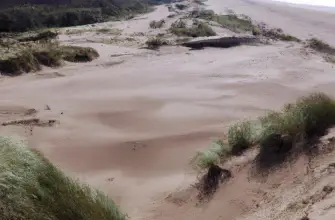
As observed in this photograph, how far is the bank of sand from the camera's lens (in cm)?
612

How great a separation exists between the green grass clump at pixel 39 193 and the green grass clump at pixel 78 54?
13.0m

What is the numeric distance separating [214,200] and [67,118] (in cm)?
541

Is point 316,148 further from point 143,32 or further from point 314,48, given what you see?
point 143,32

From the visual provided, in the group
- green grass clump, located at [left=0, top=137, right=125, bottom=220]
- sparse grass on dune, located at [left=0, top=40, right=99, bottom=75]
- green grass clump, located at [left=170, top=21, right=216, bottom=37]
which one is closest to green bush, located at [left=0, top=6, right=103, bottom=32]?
green grass clump, located at [left=170, top=21, right=216, bottom=37]

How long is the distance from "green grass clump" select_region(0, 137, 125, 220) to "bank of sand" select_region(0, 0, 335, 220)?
157 centimetres

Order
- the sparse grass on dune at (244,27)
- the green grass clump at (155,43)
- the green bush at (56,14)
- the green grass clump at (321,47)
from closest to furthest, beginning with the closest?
the green grass clump at (155,43) < the green grass clump at (321,47) < the sparse grass on dune at (244,27) < the green bush at (56,14)

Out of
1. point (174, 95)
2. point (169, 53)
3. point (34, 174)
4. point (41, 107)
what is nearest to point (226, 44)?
point (169, 53)

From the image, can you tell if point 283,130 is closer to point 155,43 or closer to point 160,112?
point 160,112

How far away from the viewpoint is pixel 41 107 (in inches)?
446

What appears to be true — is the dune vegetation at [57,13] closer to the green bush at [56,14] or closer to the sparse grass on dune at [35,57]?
the green bush at [56,14]

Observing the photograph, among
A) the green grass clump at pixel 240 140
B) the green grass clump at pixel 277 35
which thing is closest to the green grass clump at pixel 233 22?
the green grass clump at pixel 277 35

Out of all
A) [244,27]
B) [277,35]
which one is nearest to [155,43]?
[277,35]

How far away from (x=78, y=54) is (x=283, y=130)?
1269 cm

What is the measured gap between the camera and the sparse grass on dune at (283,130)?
21.5 ft
